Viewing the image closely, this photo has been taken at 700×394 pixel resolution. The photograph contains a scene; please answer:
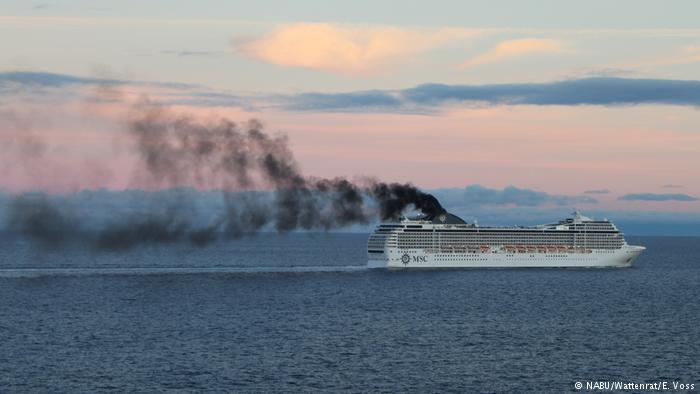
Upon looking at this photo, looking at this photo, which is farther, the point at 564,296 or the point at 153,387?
the point at 564,296

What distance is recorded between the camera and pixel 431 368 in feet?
229

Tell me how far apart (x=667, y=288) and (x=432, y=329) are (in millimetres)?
71180

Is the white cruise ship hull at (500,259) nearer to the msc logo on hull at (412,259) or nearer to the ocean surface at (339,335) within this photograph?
the msc logo on hull at (412,259)

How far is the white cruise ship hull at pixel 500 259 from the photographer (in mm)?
167750

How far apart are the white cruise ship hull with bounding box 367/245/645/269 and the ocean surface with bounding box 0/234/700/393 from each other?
19.4 metres

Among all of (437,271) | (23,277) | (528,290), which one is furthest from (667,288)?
(23,277)

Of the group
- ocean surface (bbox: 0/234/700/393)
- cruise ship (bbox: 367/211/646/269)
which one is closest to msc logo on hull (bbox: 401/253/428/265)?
cruise ship (bbox: 367/211/646/269)

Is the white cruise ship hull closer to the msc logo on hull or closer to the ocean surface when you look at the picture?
the msc logo on hull

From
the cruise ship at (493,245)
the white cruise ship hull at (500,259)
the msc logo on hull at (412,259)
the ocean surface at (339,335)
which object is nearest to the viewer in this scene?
the ocean surface at (339,335)

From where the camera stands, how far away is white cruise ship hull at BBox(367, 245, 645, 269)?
168 m

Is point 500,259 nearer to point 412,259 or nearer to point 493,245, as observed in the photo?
point 493,245

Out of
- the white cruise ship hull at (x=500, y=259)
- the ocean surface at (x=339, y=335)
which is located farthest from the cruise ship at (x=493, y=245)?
the ocean surface at (x=339, y=335)

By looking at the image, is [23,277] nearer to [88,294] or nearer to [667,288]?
[88,294]

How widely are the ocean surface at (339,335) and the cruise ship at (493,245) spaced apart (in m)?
20.9
